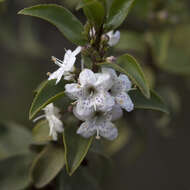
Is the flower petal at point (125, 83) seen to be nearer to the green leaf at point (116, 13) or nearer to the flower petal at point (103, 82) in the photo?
the flower petal at point (103, 82)

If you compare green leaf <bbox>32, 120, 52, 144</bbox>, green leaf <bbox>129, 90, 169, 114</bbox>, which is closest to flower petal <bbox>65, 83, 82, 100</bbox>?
green leaf <bbox>129, 90, 169, 114</bbox>

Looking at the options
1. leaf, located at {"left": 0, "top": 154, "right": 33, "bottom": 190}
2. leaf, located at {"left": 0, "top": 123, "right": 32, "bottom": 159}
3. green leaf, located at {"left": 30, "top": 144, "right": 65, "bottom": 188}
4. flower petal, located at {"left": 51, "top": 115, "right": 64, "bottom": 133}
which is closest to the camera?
flower petal, located at {"left": 51, "top": 115, "right": 64, "bottom": 133}

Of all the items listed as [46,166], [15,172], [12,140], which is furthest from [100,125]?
[12,140]

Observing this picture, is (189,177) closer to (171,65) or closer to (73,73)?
(171,65)

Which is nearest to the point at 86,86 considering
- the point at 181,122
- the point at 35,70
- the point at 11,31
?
the point at 11,31

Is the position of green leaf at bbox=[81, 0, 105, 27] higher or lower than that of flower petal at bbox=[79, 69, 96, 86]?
higher

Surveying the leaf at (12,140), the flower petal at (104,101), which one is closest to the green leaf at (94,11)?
the flower petal at (104,101)

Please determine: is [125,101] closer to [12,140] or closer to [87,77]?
[87,77]

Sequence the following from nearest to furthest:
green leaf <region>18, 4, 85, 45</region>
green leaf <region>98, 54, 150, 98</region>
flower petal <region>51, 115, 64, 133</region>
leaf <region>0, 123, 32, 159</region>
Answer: green leaf <region>98, 54, 150, 98</region>, green leaf <region>18, 4, 85, 45</region>, flower petal <region>51, 115, 64, 133</region>, leaf <region>0, 123, 32, 159</region>

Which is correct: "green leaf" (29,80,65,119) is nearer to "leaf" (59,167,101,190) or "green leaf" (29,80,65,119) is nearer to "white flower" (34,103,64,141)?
"white flower" (34,103,64,141)
